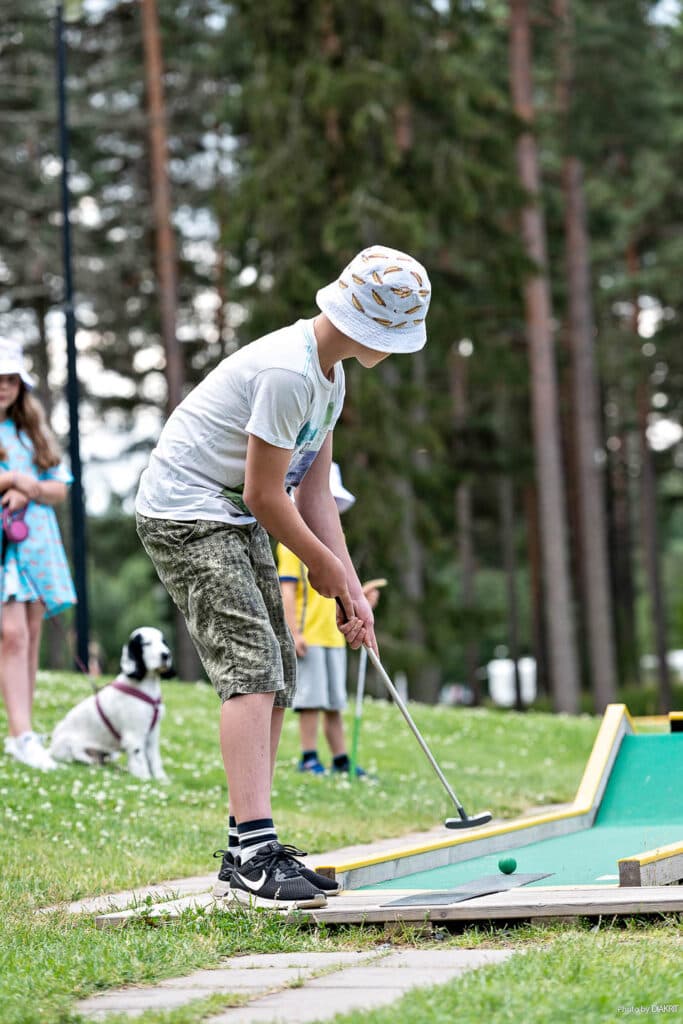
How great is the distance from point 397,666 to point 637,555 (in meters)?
30.1

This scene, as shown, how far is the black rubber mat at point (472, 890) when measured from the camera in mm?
3795

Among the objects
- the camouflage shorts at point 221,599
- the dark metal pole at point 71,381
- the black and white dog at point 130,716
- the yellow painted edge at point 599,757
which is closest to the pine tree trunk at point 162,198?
the dark metal pole at point 71,381

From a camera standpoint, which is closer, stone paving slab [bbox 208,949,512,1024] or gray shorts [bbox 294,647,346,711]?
stone paving slab [bbox 208,949,512,1024]

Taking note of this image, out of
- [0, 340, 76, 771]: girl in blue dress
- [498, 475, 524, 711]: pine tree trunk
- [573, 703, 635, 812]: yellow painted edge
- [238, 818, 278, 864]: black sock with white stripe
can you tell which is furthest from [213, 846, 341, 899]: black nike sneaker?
[498, 475, 524, 711]: pine tree trunk

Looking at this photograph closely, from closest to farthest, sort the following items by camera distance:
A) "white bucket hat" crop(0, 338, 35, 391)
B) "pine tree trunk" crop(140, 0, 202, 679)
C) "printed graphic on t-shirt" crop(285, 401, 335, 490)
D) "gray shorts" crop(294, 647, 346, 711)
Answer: "printed graphic on t-shirt" crop(285, 401, 335, 490)
"white bucket hat" crop(0, 338, 35, 391)
"gray shorts" crop(294, 647, 346, 711)
"pine tree trunk" crop(140, 0, 202, 679)

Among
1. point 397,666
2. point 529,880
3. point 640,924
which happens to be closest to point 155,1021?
point 640,924

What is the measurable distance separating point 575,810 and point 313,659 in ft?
8.27

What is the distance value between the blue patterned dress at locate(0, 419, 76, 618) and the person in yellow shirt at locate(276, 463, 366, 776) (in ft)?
4.13

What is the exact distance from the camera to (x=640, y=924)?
354 centimetres

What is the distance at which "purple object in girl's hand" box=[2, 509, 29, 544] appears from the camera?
7.04 metres

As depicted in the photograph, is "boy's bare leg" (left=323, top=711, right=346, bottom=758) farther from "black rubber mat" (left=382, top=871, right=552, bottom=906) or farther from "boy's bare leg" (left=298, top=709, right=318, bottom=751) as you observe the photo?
"black rubber mat" (left=382, top=871, right=552, bottom=906)

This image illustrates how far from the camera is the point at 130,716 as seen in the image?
7629 millimetres

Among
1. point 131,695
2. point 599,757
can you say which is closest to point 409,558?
point 131,695

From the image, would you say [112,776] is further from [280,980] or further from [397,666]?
[397,666]
